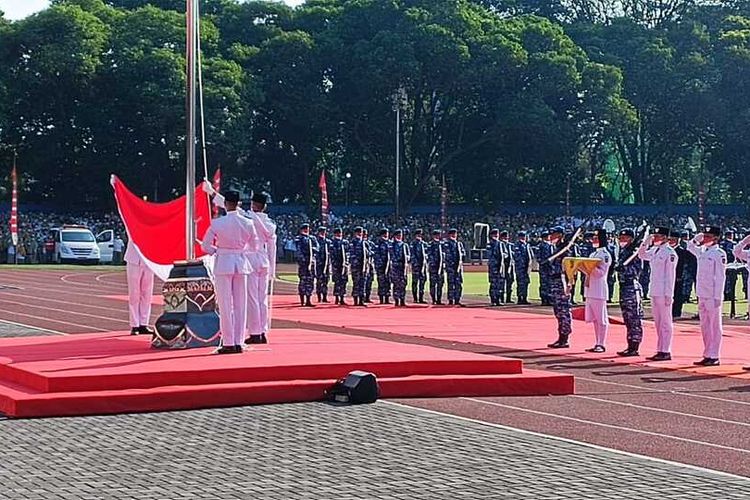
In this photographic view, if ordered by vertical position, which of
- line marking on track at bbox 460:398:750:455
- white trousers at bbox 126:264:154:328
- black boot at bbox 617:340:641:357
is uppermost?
white trousers at bbox 126:264:154:328

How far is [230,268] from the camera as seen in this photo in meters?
13.3

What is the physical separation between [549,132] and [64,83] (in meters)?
22.2

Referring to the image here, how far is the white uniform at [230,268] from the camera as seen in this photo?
525 inches

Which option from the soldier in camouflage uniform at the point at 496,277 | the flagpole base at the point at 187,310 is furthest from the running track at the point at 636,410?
the soldier in camouflage uniform at the point at 496,277

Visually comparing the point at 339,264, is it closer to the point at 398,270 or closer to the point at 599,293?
the point at 398,270

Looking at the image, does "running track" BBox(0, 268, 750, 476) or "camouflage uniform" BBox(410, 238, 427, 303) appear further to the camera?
"camouflage uniform" BBox(410, 238, 427, 303)

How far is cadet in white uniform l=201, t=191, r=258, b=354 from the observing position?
1333 centimetres

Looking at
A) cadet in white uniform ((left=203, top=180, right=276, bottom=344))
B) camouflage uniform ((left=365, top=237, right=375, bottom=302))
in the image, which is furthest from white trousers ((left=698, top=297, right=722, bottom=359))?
camouflage uniform ((left=365, top=237, right=375, bottom=302))

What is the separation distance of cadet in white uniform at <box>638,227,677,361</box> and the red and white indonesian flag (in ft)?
19.2

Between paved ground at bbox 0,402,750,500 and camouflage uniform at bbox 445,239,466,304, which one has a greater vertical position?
camouflage uniform at bbox 445,239,466,304

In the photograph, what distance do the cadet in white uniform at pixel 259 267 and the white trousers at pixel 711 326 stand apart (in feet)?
18.2

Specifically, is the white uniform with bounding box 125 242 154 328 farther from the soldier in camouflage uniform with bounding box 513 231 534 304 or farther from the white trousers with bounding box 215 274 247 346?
the soldier in camouflage uniform with bounding box 513 231 534 304

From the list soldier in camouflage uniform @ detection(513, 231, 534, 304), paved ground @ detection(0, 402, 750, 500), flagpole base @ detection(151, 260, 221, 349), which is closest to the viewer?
paved ground @ detection(0, 402, 750, 500)

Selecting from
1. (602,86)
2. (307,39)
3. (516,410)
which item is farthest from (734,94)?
(516,410)
